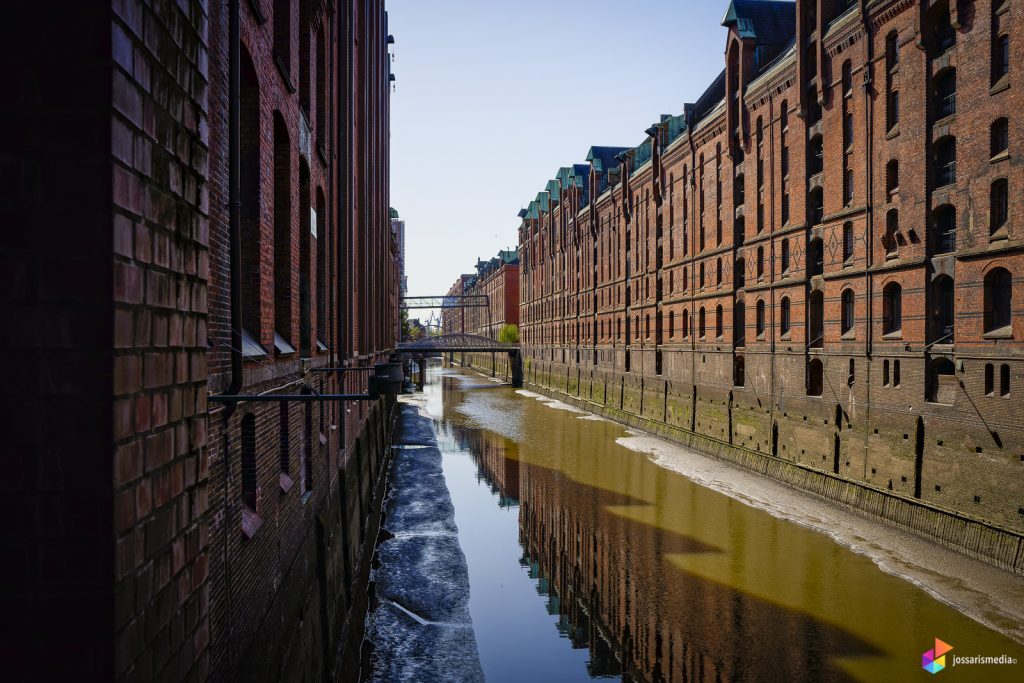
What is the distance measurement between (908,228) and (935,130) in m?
2.23

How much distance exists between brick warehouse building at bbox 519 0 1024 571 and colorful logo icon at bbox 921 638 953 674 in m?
3.28

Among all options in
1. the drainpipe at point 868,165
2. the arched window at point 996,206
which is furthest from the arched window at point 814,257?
the arched window at point 996,206

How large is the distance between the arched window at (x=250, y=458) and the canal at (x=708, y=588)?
537 cm

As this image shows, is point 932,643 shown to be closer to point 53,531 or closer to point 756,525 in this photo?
point 756,525

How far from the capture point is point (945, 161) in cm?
1573

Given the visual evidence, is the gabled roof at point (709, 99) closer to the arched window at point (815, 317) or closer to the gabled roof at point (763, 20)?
the gabled roof at point (763, 20)

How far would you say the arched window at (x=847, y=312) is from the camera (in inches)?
742

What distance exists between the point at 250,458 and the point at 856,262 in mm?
17057

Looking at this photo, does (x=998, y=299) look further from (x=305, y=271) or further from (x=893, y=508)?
(x=305, y=271)

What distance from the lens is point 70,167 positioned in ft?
7.37

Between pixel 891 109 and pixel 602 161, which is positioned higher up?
pixel 602 161

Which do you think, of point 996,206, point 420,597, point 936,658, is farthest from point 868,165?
point 420,597

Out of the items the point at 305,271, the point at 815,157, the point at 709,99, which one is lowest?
the point at 305,271

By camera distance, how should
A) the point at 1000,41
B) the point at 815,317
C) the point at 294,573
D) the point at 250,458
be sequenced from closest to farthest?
the point at 250,458 → the point at 294,573 → the point at 1000,41 → the point at 815,317
